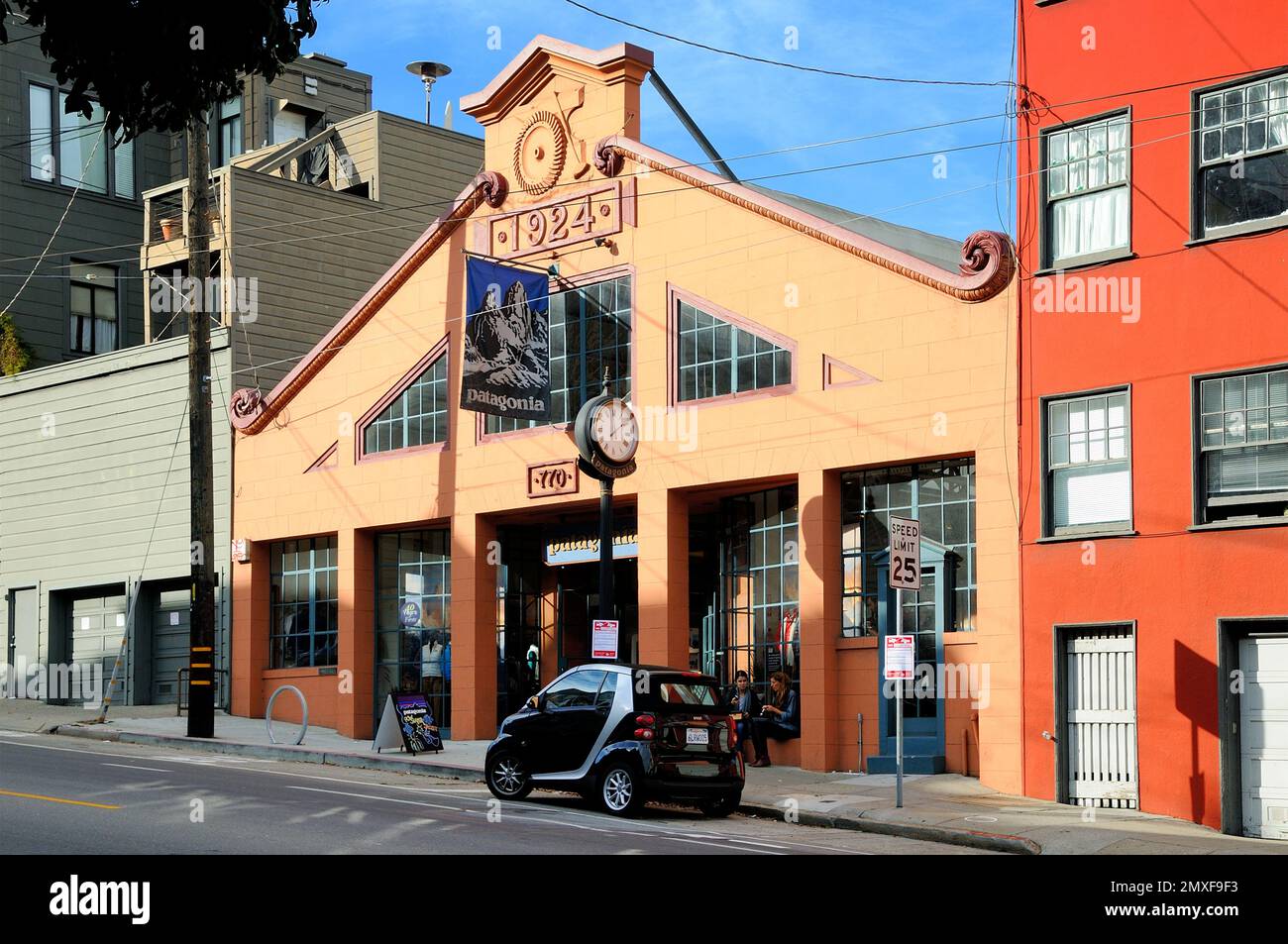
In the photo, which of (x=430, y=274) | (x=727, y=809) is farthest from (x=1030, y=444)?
(x=430, y=274)

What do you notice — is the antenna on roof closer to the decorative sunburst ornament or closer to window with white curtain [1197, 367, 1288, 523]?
the decorative sunburst ornament

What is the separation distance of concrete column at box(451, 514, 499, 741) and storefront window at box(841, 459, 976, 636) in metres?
6.93

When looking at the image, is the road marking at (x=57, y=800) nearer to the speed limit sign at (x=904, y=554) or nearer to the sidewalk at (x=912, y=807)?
the sidewalk at (x=912, y=807)

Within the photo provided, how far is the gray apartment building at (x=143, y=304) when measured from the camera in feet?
108

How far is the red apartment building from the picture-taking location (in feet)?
60.8

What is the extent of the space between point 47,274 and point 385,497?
47.2 ft

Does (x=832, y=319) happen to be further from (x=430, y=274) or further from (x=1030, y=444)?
(x=430, y=274)

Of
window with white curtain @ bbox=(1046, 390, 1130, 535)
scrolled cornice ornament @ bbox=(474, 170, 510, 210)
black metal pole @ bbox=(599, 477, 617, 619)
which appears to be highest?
scrolled cornice ornament @ bbox=(474, 170, 510, 210)

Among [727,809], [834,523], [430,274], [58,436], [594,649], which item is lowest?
[727,809]

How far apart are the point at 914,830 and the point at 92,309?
2858cm

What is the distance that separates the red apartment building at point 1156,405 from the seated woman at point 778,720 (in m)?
4.07

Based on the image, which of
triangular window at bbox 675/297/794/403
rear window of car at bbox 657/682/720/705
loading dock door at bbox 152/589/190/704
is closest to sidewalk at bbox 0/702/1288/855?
rear window of car at bbox 657/682/720/705

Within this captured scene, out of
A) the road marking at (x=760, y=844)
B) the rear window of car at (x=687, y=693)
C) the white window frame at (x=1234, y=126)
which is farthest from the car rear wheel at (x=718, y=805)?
the white window frame at (x=1234, y=126)
